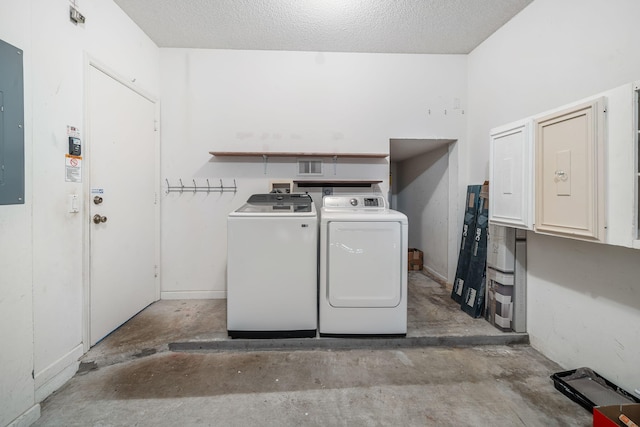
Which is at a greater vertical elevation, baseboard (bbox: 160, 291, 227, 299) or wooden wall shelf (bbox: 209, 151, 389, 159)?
wooden wall shelf (bbox: 209, 151, 389, 159)

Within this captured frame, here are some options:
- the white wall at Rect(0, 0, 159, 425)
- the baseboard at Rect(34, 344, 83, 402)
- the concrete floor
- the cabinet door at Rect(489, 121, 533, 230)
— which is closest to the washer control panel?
the cabinet door at Rect(489, 121, 533, 230)

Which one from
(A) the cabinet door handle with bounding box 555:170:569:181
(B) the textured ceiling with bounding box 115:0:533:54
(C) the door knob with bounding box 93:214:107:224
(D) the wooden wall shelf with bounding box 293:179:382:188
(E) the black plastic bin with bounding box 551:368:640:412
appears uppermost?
(B) the textured ceiling with bounding box 115:0:533:54

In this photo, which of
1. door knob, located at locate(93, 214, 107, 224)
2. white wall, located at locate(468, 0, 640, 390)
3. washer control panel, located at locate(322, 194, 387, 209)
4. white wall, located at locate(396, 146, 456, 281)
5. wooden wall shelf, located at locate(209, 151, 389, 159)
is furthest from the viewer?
white wall, located at locate(396, 146, 456, 281)

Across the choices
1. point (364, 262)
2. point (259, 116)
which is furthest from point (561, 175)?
point (259, 116)

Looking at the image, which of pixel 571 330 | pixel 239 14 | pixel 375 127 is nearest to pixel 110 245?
pixel 239 14

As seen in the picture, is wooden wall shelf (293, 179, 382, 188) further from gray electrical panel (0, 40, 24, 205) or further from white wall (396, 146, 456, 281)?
gray electrical panel (0, 40, 24, 205)

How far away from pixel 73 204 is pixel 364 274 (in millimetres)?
2112

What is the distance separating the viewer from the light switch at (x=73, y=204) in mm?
1773

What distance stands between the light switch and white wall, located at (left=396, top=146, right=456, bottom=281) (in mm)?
3516

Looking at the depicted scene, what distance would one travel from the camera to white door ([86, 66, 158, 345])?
2.01m

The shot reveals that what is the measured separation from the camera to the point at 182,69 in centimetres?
287

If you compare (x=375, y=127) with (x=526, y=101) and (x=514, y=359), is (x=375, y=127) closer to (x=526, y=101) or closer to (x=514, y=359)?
(x=526, y=101)

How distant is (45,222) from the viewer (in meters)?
1.61

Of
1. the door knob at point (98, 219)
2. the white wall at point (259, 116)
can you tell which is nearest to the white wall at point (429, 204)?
the white wall at point (259, 116)
